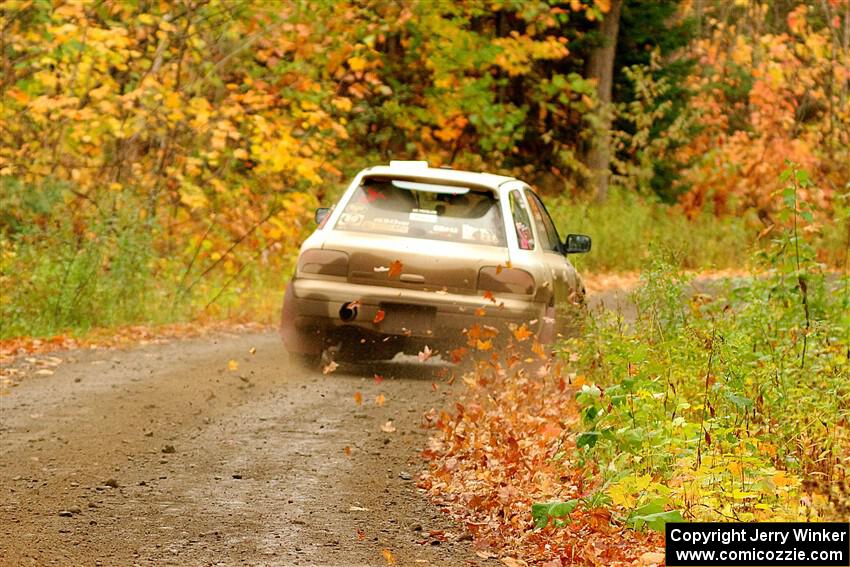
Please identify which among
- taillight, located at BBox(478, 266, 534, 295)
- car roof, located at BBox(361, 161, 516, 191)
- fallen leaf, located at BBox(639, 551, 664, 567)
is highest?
car roof, located at BBox(361, 161, 516, 191)

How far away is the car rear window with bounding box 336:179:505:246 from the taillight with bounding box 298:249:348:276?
35 centimetres

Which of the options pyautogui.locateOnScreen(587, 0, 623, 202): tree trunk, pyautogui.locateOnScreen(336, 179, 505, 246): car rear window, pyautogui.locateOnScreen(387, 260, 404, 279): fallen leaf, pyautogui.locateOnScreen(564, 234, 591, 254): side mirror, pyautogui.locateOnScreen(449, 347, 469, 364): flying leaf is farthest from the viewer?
pyautogui.locateOnScreen(587, 0, 623, 202): tree trunk

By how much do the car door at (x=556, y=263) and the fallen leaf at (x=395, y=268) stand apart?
1.36 metres

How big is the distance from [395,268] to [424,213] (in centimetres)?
75

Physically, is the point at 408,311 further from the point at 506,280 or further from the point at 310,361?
the point at 310,361

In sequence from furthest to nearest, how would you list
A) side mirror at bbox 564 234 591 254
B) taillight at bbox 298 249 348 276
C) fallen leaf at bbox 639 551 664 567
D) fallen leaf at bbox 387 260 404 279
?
side mirror at bbox 564 234 591 254 < taillight at bbox 298 249 348 276 < fallen leaf at bbox 387 260 404 279 < fallen leaf at bbox 639 551 664 567

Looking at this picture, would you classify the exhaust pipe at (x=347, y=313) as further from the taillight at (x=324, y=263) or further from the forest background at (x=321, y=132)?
the forest background at (x=321, y=132)

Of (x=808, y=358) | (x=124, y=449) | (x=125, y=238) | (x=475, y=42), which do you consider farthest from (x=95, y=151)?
(x=808, y=358)

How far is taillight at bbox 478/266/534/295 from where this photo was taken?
475 inches

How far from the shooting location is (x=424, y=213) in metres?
12.4

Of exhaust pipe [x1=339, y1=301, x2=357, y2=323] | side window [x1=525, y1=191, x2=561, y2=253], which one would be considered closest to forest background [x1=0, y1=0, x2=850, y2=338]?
side window [x1=525, y1=191, x2=561, y2=253]

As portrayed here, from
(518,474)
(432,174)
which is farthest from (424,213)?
(518,474)

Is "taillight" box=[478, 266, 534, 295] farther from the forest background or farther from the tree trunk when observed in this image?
the tree trunk

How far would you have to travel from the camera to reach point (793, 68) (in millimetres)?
37969
